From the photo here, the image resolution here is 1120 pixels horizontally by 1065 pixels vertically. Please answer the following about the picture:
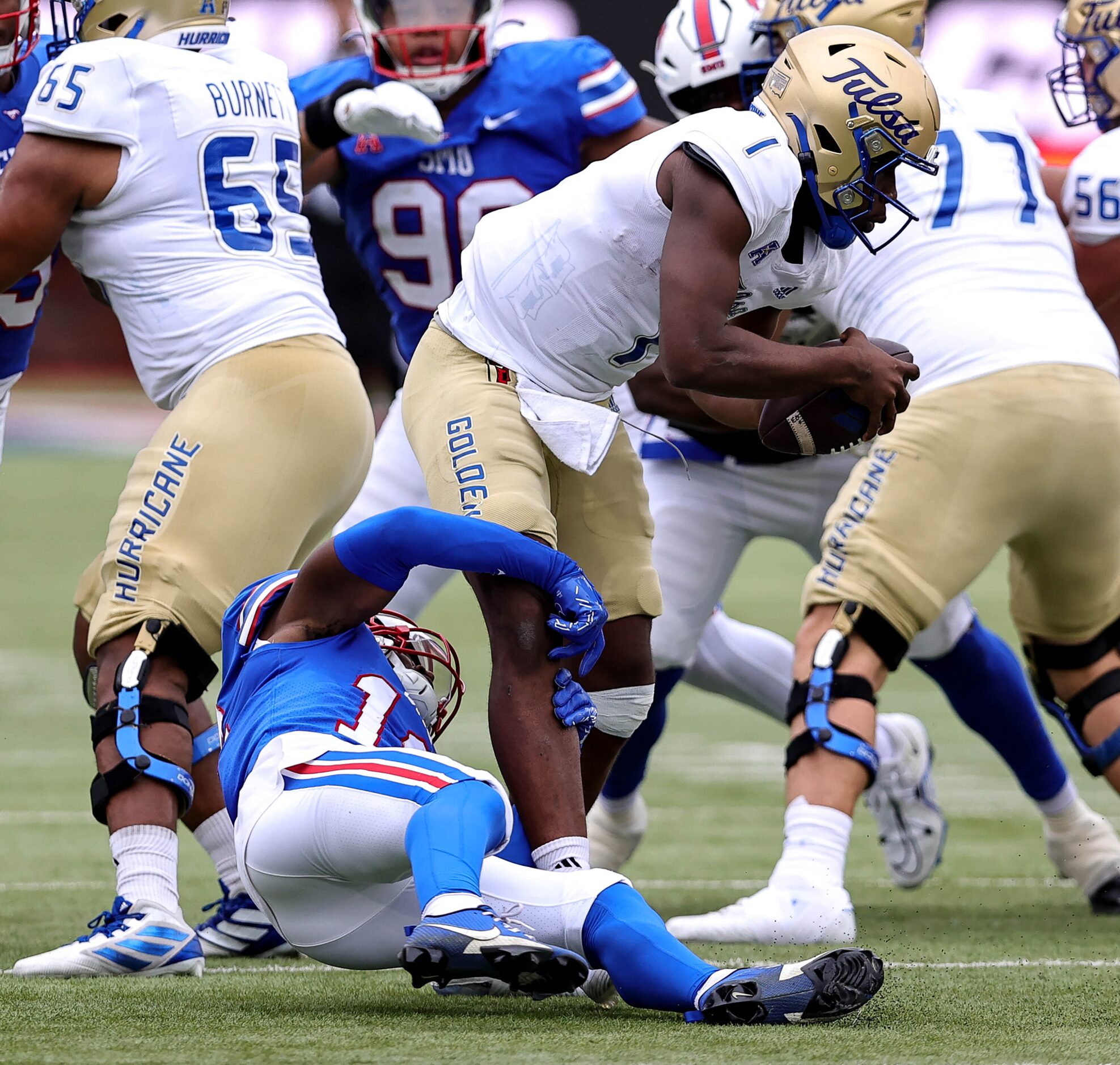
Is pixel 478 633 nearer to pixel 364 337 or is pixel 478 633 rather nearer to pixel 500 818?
pixel 500 818

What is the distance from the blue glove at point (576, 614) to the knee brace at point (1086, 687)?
66.2 inches

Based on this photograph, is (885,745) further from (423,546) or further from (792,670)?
(423,546)

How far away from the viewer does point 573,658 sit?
325cm

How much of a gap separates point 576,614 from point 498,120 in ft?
7.44

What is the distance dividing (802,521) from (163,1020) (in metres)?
2.48

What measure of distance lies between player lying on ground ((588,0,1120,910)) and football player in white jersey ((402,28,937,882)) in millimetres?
1173

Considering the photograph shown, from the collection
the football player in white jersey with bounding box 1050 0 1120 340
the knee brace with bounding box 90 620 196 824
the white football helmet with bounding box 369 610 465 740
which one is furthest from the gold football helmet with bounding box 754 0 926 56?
the knee brace with bounding box 90 620 196 824

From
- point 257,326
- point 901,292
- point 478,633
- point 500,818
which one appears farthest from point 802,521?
point 478,633

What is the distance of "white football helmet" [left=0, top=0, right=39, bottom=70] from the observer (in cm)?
383

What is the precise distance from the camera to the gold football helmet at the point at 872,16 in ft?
14.1

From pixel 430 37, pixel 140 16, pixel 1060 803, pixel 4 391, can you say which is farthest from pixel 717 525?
pixel 140 16

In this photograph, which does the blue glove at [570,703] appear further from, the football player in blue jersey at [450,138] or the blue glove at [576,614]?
the football player in blue jersey at [450,138]

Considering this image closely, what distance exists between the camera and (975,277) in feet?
13.5

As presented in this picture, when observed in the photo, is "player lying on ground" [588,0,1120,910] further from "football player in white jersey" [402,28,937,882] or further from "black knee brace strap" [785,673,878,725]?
"football player in white jersey" [402,28,937,882]
